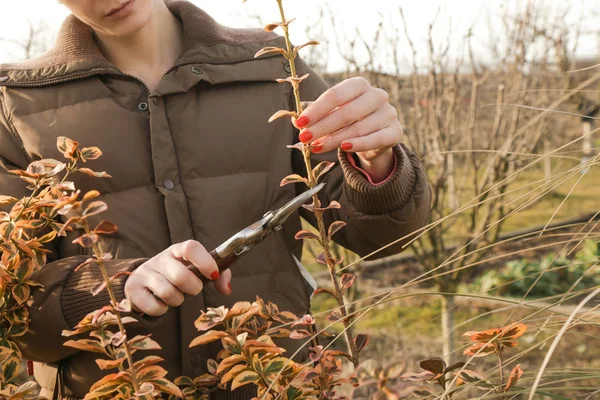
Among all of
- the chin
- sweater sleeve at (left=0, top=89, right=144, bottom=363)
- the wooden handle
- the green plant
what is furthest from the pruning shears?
the green plant

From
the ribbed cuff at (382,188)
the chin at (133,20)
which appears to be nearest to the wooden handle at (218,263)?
the ribbed cuff at (382,188)

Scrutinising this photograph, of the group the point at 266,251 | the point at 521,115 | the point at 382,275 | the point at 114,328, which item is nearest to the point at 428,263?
the point at 521,115

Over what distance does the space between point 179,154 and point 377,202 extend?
1.88 feet

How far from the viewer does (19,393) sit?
3.83 ft

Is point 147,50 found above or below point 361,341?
above

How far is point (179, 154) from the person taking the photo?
1848 mm

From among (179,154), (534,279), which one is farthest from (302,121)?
(534,279)

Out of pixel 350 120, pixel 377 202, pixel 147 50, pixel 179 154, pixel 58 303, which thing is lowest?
pixel 58 303

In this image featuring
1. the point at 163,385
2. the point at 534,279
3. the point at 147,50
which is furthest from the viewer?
the point at 534,279

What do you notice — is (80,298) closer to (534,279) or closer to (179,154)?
(179,154)

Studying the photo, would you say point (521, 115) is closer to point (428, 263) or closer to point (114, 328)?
point (428, 263)

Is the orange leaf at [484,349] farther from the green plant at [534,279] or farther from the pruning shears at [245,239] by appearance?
the green plant at [534,279]

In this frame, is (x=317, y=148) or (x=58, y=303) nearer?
(x=317, y=148)

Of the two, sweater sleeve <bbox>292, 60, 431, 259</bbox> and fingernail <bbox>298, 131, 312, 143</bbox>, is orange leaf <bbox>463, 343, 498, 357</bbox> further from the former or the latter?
sweater sleeve <bbox>292, 60, 431, 259</bbox>
